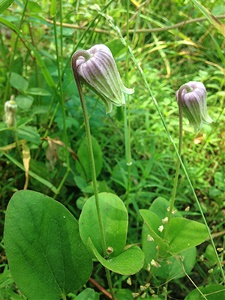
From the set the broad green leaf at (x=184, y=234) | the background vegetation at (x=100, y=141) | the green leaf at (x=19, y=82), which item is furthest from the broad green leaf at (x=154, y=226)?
the green leaf at (x=19, y=82)

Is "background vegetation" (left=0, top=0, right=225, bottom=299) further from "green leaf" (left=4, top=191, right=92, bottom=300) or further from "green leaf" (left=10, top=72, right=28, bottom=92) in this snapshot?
"green leaf" (left=4, top=191, right=92, bottom=300)

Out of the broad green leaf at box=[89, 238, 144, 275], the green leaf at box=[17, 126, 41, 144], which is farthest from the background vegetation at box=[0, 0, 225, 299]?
the broad green leaf at box=[89, 238, 144, 275]

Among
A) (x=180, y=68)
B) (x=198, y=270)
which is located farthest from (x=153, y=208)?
(x=180, y=68)

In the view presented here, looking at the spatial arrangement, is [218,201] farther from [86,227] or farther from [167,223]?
[86,227]

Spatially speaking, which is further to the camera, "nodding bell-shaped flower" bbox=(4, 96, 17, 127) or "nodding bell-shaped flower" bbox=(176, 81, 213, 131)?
"nodding bell-shaped flower" bbox=(4, 96, 17, 127)

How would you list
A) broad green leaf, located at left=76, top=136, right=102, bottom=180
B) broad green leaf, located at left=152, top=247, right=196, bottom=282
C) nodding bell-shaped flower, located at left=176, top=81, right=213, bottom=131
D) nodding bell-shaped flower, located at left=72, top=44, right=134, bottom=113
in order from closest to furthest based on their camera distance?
nodding bell-shaped flower, located at left=72, top=44, right=134, bottom=113 < nodding bell-shaped flower, located at left=176, top=81, right=213, bottom=131 < broad green leaf, located at left=152, top=247, right=196, bottom=282 < broad green leaf, located at left=76, top=136, right=102, bottom=180

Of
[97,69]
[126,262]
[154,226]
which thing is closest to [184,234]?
[154,226]
